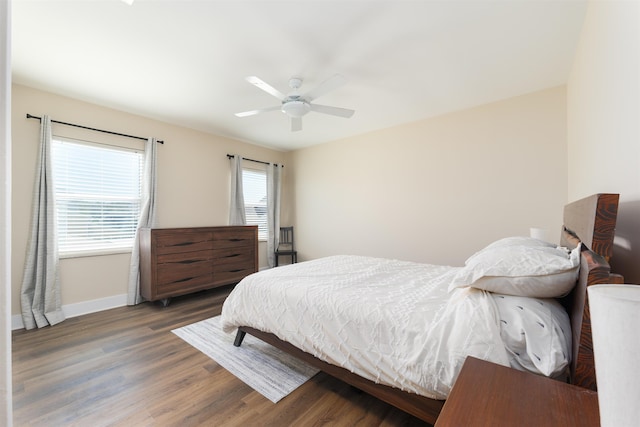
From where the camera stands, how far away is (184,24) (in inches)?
76.0

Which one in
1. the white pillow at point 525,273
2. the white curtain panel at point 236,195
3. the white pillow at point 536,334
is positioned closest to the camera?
the white pillow at point 536,334

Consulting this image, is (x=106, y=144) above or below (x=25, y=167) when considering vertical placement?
above

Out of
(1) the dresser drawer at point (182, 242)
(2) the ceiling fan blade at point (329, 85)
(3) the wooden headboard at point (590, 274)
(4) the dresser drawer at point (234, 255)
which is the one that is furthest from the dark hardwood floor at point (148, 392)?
(2) the ceiling fan blade at point (329, 85)

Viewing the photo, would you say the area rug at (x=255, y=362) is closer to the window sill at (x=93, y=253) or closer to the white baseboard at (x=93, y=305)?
the white baseboard at (x=93, y=305)

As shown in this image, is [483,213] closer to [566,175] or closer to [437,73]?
[566,175]

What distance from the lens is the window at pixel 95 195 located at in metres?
3.04

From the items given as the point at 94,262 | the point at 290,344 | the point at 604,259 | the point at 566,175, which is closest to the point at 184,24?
the point at 290,344

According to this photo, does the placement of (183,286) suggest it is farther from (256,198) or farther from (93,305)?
(256,198)

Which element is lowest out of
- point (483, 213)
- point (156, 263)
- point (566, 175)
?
point (156, 263)

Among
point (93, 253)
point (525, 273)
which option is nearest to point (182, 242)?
point (93, 253)

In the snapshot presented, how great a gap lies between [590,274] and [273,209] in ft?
15.6

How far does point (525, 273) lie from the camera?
1176mm

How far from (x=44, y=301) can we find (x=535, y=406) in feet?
13.5

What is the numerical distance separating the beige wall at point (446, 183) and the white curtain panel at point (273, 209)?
0.75 metres
